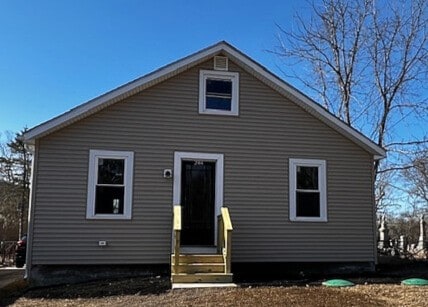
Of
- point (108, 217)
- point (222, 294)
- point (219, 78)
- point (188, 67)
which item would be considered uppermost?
point (188, 67)

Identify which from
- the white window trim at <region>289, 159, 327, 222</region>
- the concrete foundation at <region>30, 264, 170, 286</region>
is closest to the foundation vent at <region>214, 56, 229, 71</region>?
the white window trim at <region>289, 159, 327, 222</region>

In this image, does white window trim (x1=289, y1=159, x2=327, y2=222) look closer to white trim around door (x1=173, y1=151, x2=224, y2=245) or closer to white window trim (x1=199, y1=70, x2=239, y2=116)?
white trim around door (x1=173, y1=151, x2=224, y2=245)

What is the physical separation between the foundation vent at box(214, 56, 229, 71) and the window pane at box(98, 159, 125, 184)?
316cm

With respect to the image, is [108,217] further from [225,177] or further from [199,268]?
[225,177]

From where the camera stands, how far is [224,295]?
27.0ft

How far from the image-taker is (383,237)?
22.4 metres

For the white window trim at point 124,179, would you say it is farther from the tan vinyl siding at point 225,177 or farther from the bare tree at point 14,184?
the bare tree at point 14,184

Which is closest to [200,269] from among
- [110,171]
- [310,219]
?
[110,171]

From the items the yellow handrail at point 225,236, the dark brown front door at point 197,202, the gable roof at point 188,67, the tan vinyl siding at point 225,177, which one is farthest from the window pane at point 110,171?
the yellow handrail at point 225,236

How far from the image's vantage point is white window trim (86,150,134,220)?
10672mm

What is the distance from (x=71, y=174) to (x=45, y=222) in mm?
1139

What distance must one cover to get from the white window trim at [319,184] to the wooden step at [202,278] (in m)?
2.72

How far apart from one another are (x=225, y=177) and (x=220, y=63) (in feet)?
8.94

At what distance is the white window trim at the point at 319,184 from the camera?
11727 mm
